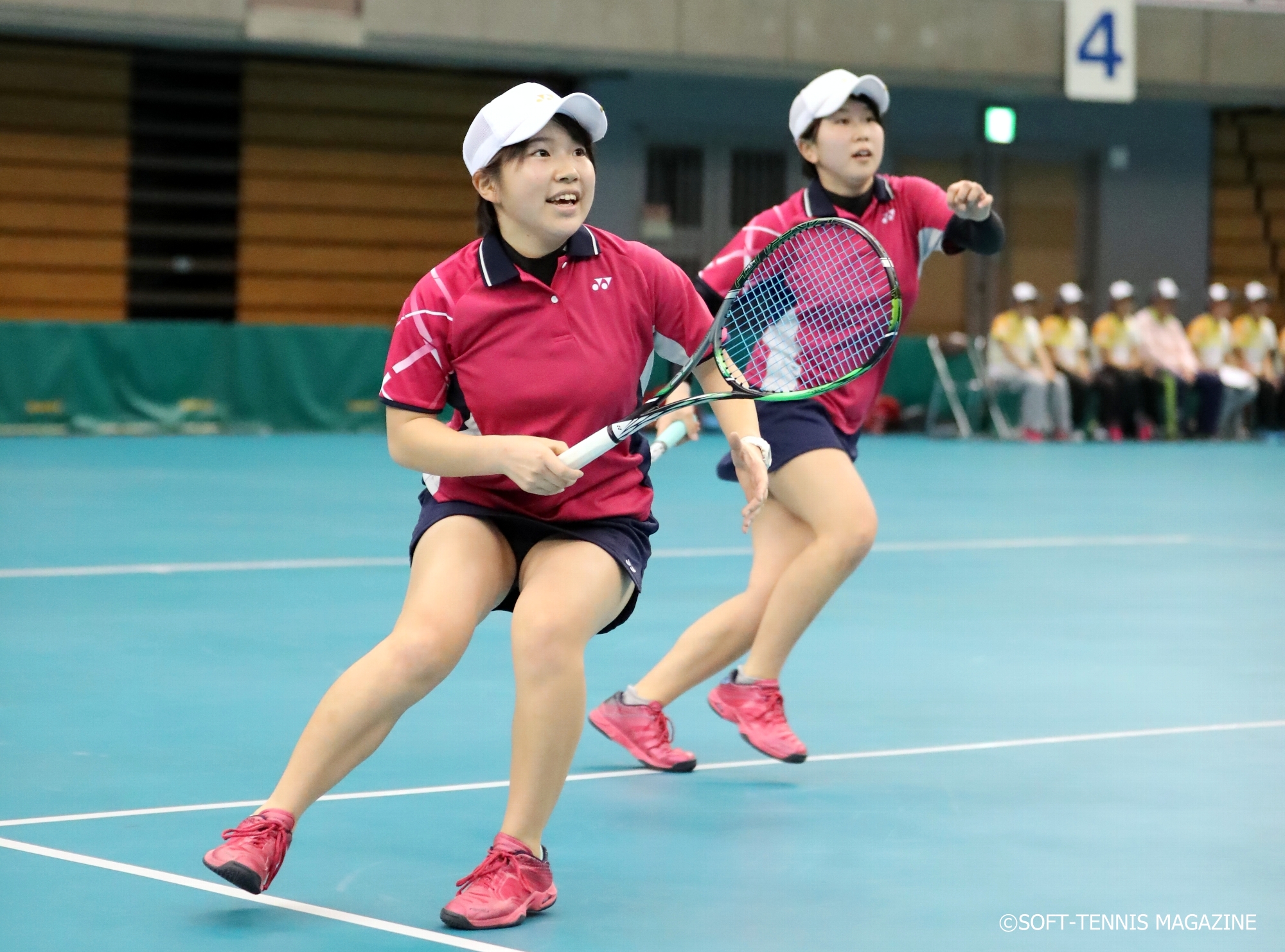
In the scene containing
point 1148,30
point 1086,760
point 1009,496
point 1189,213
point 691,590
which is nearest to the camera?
point 1086,760

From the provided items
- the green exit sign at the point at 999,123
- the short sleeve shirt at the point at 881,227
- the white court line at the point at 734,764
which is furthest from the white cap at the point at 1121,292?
the short sleeve shirt at the point at 881,227

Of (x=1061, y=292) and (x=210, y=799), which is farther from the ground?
(x=1061, y=292)

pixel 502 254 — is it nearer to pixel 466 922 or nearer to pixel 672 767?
pixel 466 922

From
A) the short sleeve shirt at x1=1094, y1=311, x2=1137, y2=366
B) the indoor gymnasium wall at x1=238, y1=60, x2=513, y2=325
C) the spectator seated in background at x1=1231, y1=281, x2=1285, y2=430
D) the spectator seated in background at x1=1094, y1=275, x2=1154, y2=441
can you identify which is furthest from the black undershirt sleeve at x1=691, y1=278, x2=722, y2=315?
the spectator seated in background at x1=1231, y1=281, x2=1285, y2=430

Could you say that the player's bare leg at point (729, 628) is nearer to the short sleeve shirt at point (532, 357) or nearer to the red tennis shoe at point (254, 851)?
the short sleeve shirt at point (532, 357)

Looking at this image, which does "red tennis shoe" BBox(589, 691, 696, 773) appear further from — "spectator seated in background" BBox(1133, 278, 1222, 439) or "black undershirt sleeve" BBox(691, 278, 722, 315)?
"spectator seated in background" BBox(1133, 278, 1222, 439)

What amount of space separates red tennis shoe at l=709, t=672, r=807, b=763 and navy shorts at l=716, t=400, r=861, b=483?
1.88ft

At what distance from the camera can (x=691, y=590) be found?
8.47 meters

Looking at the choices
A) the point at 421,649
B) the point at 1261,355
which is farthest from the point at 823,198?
the point at 1261,355

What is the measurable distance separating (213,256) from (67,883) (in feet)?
57.9

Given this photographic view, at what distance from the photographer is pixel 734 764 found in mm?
5184

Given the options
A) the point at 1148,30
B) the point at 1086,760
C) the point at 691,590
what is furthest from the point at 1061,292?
the point at 1086,760

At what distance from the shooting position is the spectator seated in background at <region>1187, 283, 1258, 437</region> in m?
21.6

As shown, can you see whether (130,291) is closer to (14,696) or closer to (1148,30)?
(1148,30)
